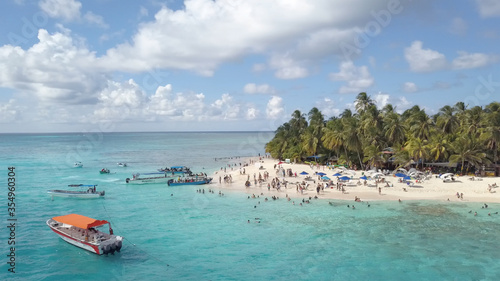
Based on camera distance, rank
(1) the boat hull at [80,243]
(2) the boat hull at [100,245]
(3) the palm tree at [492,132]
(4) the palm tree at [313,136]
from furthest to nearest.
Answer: (4) the palm tree at [313,136], (3) the palm tree at [492,132], (1) the boat hull at [80,243], (2) the boat hull at [100,245]

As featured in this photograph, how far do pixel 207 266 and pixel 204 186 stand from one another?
3184 centimetres

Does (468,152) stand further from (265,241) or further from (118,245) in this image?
(118,245)

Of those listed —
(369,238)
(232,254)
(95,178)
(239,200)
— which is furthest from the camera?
(95,178)

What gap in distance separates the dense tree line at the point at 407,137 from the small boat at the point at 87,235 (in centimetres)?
4715

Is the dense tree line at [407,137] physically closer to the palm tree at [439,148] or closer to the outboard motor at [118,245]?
the palm tree at [439,148]

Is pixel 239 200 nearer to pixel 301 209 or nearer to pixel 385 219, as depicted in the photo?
pixel 301 209

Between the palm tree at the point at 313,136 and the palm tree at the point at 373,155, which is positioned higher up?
the palm tree at the point at 313,136

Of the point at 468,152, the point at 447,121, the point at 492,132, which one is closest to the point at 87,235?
the point at 468,152

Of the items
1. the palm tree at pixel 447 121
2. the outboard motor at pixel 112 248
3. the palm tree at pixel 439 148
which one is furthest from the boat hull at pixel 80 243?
the palm tree at pixel 447 121

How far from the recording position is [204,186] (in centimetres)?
5672

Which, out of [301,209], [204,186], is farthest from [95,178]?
[301,209]

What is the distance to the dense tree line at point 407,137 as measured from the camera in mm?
55125

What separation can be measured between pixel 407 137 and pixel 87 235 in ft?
187

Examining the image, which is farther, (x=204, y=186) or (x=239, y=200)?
(x=204, y=186)
